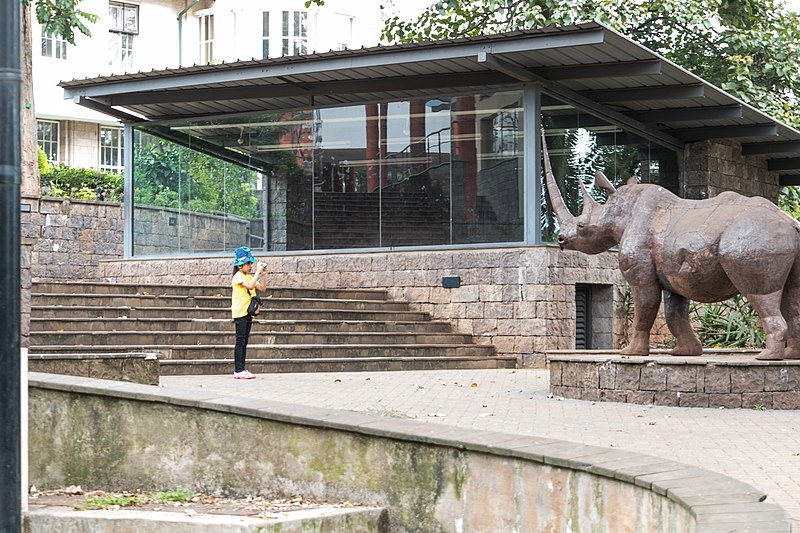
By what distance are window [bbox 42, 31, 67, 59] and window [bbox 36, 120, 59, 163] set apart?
1893 millimetres

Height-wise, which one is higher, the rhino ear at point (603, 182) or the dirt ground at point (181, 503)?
the rhino ear at point (603, 182)

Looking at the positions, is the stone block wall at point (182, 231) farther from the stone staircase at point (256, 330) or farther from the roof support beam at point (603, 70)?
the roof support beam at point (603, 70)

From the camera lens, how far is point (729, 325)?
19.2 m

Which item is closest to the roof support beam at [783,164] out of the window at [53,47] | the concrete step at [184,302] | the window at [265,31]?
the concrete step at [184,302]

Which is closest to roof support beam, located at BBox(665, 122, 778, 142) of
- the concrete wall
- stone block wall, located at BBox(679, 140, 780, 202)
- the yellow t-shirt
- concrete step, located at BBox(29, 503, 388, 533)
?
stone block wall, located at BBox(679, 140, 780, 202)

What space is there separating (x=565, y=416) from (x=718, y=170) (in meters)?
13.8

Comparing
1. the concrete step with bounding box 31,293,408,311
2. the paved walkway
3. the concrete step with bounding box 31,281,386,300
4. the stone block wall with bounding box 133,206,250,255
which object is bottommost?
the paved walkway

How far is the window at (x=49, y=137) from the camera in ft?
116

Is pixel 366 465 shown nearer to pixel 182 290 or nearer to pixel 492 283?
pixel 182 290

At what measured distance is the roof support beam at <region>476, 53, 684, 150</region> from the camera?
18.1 m

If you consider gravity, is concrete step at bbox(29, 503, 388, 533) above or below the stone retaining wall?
below

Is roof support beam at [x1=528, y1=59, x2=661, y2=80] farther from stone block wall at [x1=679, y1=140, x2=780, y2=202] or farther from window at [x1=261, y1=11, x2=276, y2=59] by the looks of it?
window at [x1=261, y1=11, x2=276, y2=59]

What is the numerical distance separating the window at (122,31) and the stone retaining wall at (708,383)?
2743 centimetres

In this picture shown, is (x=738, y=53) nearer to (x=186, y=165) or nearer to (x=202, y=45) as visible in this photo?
(x=186, y=165)
